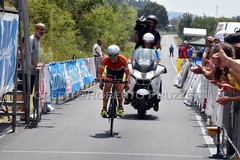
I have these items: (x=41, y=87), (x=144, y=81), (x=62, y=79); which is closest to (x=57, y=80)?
(x=62, y=79)

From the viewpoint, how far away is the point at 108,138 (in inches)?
536

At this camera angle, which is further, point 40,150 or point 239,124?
point 40,150

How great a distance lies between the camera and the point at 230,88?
8703 millimetres

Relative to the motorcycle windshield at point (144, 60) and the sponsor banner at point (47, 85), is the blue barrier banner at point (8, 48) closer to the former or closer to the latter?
the sponsor banner at point (47, 85)

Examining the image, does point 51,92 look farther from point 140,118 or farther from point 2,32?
point 2,32

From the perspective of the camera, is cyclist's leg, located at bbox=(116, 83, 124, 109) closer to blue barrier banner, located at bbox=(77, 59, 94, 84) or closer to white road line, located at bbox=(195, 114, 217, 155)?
white road line, located at bbox=(195, 114, 217, 155)

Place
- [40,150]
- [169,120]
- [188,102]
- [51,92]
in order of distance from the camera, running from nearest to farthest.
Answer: [40,150] < [169,120] < [51,92] < [188,102]

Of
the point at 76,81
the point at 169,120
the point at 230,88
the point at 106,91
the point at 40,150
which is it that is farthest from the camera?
the point at 76,81

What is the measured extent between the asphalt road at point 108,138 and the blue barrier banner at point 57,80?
83cm

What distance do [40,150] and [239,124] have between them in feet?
13.6

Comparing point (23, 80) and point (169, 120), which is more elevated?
point (23, 80)

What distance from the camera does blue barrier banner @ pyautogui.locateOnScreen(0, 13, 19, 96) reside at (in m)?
12.6

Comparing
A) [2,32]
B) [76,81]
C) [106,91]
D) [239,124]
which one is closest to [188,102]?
[76,81]

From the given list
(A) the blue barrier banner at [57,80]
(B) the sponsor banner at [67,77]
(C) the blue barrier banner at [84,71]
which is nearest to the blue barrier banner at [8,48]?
(A) the blue barrier banner at [57,80]
